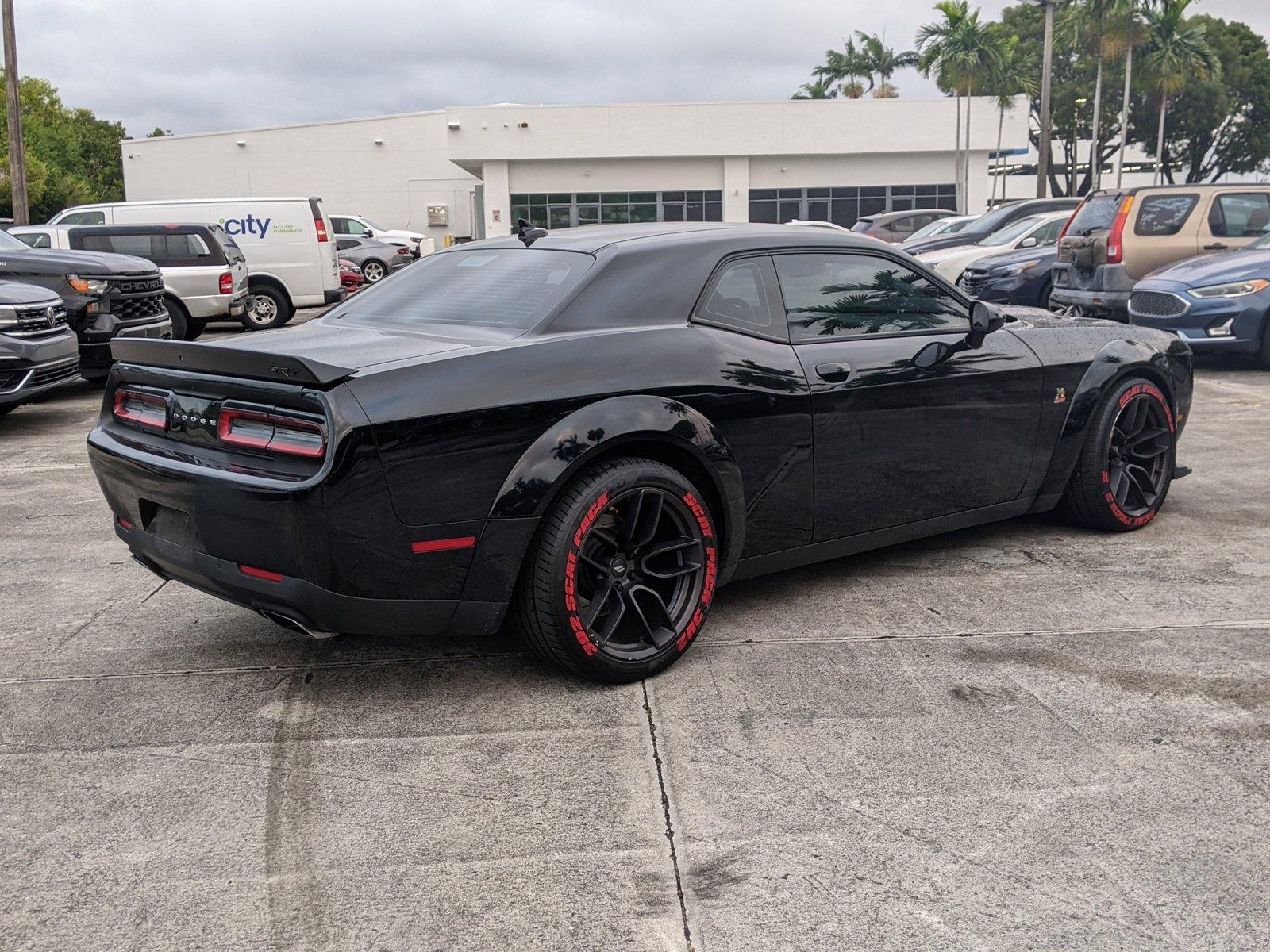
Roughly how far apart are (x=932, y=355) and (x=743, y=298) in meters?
0.87

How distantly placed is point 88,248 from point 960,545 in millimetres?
13275

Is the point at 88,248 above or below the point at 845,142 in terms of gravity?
below

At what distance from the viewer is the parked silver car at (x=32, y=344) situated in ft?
29.7

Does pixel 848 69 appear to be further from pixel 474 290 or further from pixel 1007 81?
pixel 474 290

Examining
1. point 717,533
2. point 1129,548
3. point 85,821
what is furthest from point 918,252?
point 85,821

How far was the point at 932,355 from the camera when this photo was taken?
186 inches

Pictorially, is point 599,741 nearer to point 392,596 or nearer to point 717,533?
point 392,596

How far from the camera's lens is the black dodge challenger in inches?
136

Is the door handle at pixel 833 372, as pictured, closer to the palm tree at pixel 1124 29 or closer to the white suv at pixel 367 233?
the white suv at pixel 367 233

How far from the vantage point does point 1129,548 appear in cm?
536

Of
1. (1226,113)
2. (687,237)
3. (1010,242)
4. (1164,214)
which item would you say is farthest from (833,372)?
(1226,113)

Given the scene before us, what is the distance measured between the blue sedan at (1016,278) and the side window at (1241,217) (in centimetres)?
190

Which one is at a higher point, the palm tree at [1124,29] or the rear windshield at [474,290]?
the palm tree at [1124,29]

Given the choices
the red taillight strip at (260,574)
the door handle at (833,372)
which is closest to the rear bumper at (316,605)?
the red taillight strip at (260,574)
